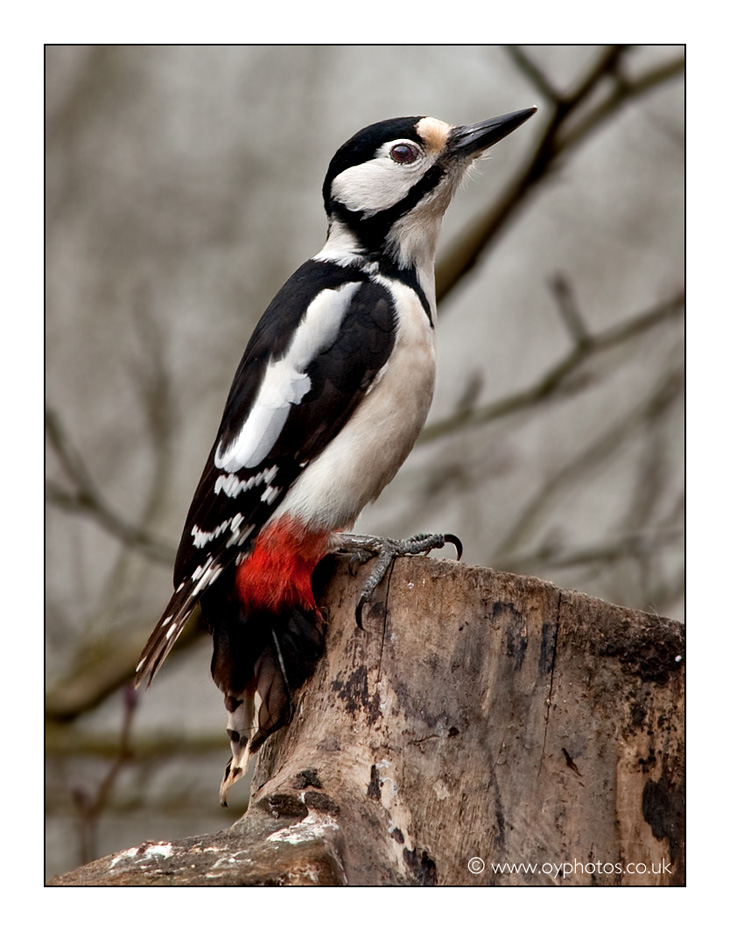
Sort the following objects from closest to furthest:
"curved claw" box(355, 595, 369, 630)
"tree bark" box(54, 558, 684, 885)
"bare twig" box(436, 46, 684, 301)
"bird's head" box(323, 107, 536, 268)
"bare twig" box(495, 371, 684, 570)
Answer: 1. "tree bark" box(54, 558, 684, 885)
2. "curved claw" box(355, 595, 369, 630)
3. "bird's head" box(323, 107, 536, 268)
4. "bare twig" box(436, 46, 684, 301)
5. "bare twig" box(495, 371, 684, 570)

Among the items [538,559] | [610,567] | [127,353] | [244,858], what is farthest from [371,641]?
[127,353]

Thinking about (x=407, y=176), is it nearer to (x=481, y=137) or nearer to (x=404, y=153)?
(x=404, y=153)

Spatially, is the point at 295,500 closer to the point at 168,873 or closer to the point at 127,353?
the point at 168,873

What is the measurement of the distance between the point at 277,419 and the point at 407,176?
1076 millimetres

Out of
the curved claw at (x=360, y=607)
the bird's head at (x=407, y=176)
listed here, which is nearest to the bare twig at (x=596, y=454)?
the bird's head at (x=407, y=176)

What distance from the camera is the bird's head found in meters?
3.83

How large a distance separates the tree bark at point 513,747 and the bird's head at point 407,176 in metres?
1.45

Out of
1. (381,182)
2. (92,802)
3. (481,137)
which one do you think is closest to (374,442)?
(381,182)

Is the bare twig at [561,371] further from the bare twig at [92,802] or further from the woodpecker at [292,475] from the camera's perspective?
the bare twig at [92,802]

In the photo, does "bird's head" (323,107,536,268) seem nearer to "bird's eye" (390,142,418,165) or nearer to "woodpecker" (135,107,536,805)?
"bird's eye" (390,142,418,165)

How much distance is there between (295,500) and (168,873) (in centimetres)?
128

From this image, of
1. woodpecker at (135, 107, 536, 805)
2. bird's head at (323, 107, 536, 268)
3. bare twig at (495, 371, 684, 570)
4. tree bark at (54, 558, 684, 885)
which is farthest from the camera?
bare twig at (495, 371, 684, 570)

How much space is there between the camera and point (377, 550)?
3.16 meters

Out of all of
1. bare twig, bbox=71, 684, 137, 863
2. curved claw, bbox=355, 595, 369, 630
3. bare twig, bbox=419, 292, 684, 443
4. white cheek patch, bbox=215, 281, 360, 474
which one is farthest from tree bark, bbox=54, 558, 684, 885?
bare twig, bbox=419, 292, 684, 443
